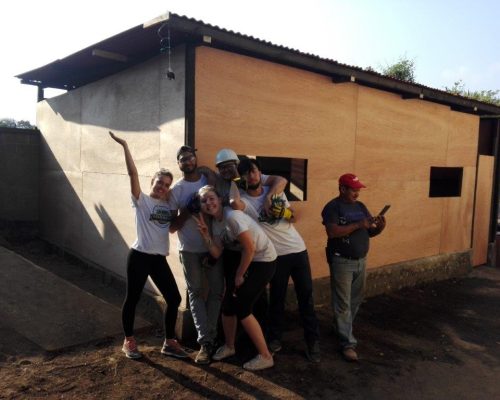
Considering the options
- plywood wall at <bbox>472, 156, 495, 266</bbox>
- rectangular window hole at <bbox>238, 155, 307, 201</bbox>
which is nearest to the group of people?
rectangular window hole at <bbox>238, 155, 307, 201</bbox>

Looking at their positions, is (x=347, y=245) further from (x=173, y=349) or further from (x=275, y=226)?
(x=173, y=349)

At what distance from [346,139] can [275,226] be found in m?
2.73

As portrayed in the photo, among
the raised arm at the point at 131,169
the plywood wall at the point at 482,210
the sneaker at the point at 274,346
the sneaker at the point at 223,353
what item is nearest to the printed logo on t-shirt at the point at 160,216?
the raised arm at the point at 131,169

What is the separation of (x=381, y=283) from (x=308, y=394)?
11.9ft

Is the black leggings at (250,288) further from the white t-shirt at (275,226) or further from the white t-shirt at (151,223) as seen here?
the white t-shirt at (151,223)

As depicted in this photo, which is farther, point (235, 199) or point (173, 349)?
point (173, 349)

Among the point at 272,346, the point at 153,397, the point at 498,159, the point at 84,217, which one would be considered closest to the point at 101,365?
the point at 153,397

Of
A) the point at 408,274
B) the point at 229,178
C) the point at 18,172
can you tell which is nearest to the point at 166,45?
the point at 229,178

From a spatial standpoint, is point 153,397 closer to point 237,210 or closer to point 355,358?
point 237,210

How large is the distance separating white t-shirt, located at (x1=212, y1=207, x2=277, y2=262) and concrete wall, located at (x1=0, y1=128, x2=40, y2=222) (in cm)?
588

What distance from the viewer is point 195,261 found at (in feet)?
13.3

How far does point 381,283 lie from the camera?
6902 millimetres

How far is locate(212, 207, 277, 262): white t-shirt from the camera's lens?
3.62 m

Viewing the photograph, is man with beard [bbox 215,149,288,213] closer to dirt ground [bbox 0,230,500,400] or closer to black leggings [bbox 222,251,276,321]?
black leggings [bbox 222,251,276,321]
